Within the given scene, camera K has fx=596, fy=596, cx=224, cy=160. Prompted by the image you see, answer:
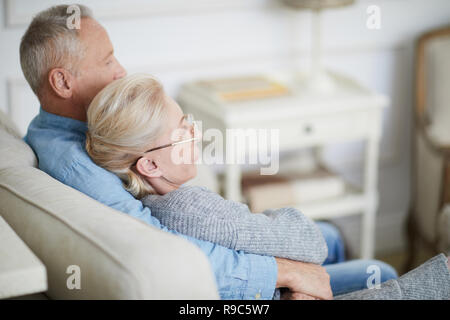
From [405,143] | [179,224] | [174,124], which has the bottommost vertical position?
[405,143]

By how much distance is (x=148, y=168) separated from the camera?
1.29 m

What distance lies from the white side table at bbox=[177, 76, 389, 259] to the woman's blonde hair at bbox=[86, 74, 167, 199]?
962mm

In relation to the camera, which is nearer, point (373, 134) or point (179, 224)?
point (179, 224)

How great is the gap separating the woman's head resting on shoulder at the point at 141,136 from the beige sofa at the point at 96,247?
13cm

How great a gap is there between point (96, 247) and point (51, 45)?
0.66 meters

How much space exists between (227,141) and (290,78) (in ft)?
2.02

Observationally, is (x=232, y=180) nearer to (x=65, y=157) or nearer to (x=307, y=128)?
(x=307, y=128)

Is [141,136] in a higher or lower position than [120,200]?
higher

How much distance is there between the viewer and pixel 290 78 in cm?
267

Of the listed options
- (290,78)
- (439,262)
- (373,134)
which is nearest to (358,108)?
(373,134)

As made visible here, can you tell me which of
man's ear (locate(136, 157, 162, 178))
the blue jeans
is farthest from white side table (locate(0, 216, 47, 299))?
the blue jeans
